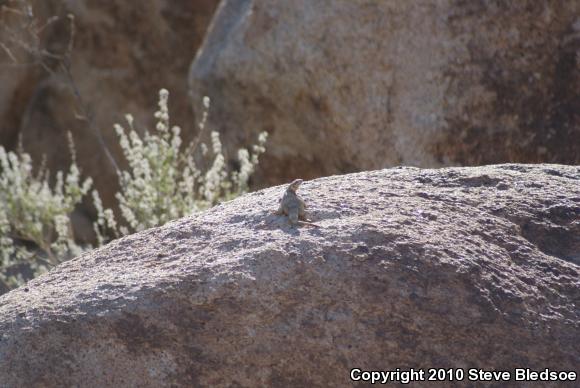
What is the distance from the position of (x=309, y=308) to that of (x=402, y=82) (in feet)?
8.25

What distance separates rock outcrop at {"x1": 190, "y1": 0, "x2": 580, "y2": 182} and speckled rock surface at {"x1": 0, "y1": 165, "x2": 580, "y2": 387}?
1.95 metres

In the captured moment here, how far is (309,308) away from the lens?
7.65 ft

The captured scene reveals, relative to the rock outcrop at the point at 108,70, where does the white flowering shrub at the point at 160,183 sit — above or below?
below

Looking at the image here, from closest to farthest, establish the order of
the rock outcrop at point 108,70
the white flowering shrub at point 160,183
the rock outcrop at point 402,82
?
the rock outcrop at point 402,82 < the white flowering shrub at point 160,183 < the rock outcrop at point 108,70

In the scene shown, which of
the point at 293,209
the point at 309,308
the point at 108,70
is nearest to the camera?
the point at 309,308

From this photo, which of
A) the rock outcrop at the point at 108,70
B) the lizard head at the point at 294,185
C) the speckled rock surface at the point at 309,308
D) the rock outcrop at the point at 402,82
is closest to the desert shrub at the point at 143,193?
the rock outcrop at the point at 402,82

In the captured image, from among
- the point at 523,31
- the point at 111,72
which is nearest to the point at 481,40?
the point at 523,31

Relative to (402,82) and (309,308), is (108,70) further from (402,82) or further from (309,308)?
(309,308)

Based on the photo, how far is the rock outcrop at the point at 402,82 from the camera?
4461 mm

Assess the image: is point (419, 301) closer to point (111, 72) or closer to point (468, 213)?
point (468, 213)

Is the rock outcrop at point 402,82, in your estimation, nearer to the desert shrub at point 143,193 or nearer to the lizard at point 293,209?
the desert shrub at point 143,193

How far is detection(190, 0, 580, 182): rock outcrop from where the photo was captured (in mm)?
4461

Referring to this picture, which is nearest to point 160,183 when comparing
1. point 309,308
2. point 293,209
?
point 293,209

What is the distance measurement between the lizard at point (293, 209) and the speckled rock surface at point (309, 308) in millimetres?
27
